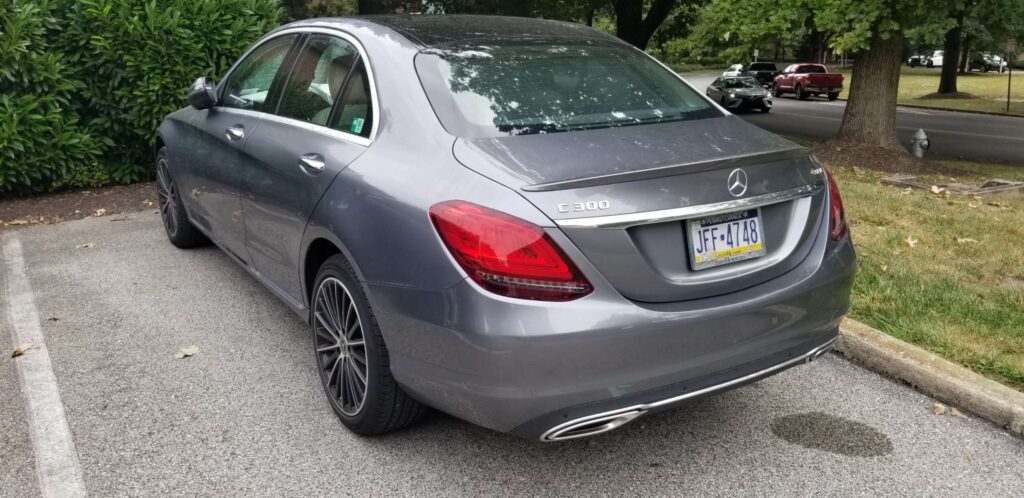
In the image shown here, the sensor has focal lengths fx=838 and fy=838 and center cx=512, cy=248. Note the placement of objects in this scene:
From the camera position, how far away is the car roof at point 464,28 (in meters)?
3.59

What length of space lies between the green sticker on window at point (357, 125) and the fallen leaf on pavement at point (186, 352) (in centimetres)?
162

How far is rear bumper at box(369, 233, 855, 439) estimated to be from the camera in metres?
2.48

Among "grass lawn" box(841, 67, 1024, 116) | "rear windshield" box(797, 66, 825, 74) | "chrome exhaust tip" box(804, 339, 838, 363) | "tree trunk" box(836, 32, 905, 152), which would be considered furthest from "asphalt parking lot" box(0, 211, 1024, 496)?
"rear windshield" box(797, 66, 825, 74)

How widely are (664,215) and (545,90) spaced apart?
3.16 ft

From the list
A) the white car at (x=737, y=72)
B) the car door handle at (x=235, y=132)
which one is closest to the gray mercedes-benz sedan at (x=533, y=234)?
the car door handle at (x=235, y=132)

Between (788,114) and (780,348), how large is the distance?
85.2 feet

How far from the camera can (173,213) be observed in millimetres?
6074

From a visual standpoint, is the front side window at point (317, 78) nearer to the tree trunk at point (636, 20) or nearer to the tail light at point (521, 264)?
the tail light at point (521, 264)

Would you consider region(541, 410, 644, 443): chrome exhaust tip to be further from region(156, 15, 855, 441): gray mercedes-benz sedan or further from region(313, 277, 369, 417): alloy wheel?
region(313, 277, 369, 417): alloy wheel

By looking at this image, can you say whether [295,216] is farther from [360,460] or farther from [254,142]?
[360,460]

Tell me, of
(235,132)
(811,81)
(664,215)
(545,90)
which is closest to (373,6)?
(235,132)

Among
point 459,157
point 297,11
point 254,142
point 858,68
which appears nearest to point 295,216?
point 254,142

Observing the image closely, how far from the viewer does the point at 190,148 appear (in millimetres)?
5129

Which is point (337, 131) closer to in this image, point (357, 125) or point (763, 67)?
point (357, 125)
